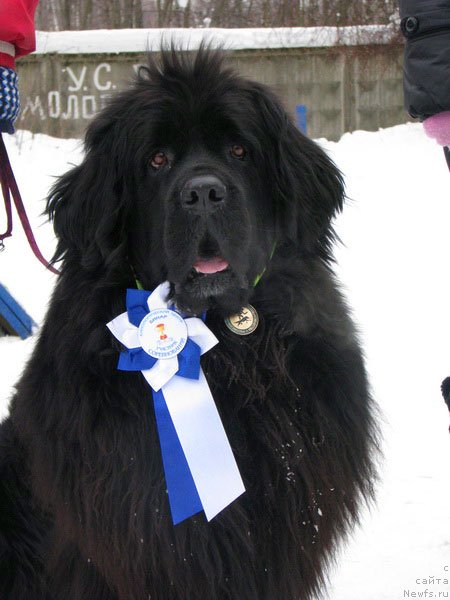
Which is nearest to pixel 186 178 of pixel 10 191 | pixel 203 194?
pixel 203 194

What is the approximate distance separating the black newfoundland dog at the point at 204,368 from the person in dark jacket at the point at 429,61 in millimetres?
456

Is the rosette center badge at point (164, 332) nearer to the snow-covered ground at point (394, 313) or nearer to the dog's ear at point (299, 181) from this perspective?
the dog's ear at point (299, 181)

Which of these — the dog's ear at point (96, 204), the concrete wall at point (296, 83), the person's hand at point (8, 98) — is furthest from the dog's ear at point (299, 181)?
the concrete wall at point (296, 83)

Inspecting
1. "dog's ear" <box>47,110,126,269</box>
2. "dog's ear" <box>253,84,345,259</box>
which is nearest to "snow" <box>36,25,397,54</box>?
"dog's ear" <box>253,84,345,259</box>

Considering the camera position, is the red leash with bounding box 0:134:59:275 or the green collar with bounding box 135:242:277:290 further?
the red leash with bounding box 0:134:59:275

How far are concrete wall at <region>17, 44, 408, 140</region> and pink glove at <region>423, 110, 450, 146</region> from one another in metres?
9.84

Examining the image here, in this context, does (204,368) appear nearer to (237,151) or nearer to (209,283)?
(209,283)

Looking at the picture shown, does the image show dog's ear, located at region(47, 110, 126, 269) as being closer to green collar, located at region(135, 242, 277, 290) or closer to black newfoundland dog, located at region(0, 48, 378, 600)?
black newfoundland dog, located at region(0, 48, 378, 600)

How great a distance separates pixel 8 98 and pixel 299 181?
1206 mm

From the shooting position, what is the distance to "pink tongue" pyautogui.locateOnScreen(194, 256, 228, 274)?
2385 mm

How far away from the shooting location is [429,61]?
2.36m

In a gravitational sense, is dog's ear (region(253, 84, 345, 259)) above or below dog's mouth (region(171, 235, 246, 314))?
above

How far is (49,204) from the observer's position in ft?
8.87

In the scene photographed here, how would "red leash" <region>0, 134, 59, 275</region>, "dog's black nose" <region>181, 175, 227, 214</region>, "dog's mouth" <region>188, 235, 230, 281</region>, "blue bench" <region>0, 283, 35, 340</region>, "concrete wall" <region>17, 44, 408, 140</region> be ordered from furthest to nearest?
"concrete wall" <region>17, 44, 408, 140</region> → "blue bench" <region>0, 283, 35, 340</region> → "red leash" <region>0, 134, 59, 275</region> → "dog's mouth" <region>188, 235, 230, 281</region> → "dog's black nose" <region>181, 175, 227, 214</region>
